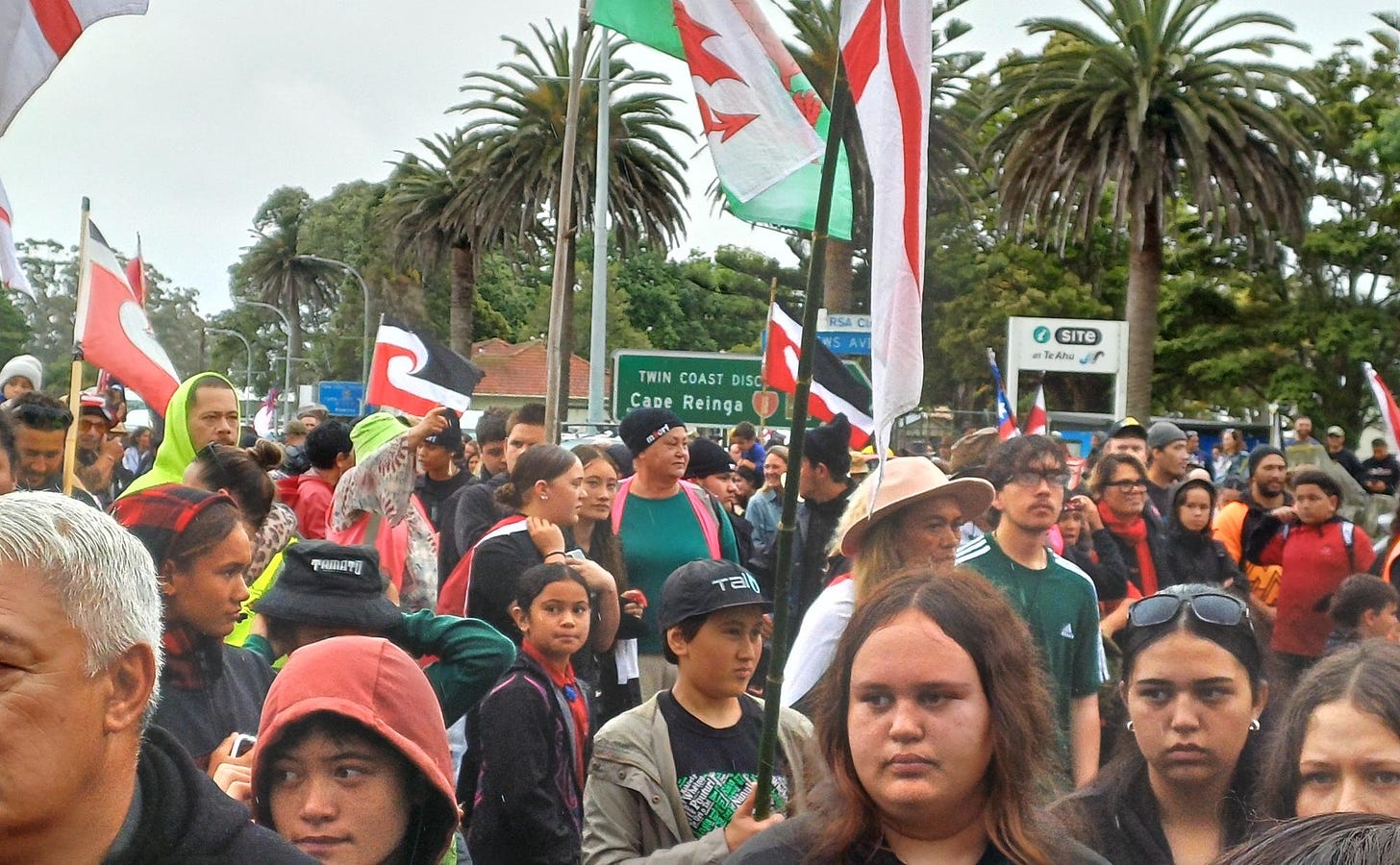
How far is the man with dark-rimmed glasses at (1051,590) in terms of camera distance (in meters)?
4.98

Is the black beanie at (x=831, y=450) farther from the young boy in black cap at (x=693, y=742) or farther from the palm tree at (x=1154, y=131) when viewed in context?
the palm tree at (x=1154, y=131)

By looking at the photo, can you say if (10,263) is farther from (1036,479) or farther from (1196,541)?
(1196,541)

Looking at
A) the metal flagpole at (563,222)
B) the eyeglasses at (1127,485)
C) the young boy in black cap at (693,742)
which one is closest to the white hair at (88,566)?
the young boy in black cap at (693,742)

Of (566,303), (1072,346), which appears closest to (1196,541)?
(566,303)

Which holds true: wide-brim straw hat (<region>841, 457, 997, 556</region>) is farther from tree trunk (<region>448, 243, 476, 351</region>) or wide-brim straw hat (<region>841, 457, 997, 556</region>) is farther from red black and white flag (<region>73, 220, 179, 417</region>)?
tree trunk (<region>448, 243, 476, 351</region>)

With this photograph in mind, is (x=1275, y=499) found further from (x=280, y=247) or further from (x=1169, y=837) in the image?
(x=280, y=247)

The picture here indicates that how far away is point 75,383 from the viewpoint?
5.34 meters

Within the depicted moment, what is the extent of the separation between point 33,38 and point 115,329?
7.43 feet

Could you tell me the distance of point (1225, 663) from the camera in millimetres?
3637

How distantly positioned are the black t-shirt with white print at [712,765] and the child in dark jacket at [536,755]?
0.40 metres

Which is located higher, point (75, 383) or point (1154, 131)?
point (1154, 131)

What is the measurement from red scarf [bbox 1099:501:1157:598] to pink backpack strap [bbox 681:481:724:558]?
1.74 meters

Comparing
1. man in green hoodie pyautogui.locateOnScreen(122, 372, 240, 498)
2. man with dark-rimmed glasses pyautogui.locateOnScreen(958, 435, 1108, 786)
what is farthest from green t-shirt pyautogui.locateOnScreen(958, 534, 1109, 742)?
man in green hoodie pyautogui.locateOnScreen(122, 372, 240, 498)

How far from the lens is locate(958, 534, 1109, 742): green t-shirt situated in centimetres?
498
